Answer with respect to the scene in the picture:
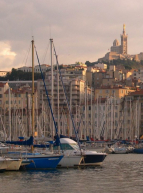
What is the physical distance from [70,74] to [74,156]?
10701cm

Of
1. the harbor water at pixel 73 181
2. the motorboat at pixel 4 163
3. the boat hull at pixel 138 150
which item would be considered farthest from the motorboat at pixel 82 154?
the boat hull at pixel 138 150

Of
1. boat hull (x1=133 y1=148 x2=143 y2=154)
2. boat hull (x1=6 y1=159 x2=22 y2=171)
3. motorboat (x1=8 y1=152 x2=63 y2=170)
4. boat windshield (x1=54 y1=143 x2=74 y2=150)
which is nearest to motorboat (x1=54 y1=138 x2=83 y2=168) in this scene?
boat windshield (x1=54 y1=143 x2=74 y2=150)

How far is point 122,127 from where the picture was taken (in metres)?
88.8

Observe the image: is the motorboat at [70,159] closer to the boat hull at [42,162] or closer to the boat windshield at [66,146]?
the boat windshield at [66,146]

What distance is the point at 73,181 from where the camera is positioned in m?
32.2

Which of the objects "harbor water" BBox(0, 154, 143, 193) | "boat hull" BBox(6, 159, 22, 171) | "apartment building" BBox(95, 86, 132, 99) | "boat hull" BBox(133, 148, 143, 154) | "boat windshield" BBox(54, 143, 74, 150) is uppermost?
"apartment building" BBox(95, 86, 132, 99)

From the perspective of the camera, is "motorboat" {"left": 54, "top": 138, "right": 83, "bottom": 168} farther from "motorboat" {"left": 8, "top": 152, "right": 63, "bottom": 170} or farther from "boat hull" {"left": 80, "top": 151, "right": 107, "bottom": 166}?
"motorboat" {"left": 8, "top": 152, "right": 63, "bottom": 170}

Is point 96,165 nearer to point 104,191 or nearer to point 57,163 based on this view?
point 57,163

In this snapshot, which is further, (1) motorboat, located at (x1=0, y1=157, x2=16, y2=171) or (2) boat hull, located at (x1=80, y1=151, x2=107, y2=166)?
(2) boat hull, located at (x1=80, y1=151, x2=107, y2=166)

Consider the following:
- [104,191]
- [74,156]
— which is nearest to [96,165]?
[74,156]

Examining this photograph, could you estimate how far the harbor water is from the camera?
28.8m

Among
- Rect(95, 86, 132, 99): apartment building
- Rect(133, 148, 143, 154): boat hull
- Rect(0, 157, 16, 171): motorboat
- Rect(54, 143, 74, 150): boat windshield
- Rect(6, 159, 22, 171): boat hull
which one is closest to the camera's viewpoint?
Rect(0, 157, 16, 171): motorboat

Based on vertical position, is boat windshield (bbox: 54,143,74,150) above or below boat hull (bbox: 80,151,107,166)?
above

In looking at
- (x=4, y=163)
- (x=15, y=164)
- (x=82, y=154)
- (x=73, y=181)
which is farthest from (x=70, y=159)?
(x=73, y=181)
